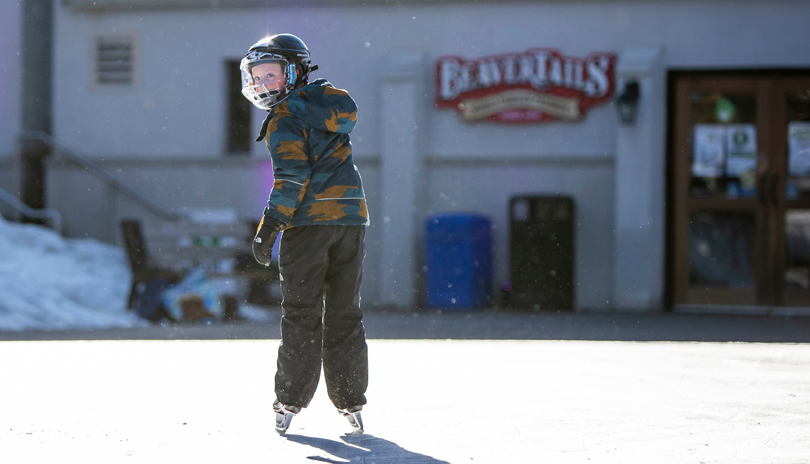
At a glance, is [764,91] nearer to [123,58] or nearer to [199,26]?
[199,26]

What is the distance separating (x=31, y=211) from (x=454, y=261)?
5.94 metres

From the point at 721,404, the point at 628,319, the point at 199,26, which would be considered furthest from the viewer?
the point at 199,26

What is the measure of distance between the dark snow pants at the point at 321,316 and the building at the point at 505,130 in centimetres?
825

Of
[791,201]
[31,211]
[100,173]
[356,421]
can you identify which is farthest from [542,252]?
[356,421]

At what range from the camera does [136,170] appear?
547 inches

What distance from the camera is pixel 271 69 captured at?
4457mm

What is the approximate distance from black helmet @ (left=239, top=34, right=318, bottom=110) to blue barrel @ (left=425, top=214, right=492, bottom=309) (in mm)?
7880

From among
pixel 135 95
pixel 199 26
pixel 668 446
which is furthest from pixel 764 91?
pixel 668 446

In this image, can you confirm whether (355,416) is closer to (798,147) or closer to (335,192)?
(335,192)

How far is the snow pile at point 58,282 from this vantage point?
398 inches

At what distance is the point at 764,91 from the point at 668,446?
9.18 m

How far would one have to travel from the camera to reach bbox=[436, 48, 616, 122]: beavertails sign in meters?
12.7

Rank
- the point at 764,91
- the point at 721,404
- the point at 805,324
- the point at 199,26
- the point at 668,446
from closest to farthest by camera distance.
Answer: the point at 668,446
the point at 721,404
the point at 805,324
the point at 764,91
the point at 199,26

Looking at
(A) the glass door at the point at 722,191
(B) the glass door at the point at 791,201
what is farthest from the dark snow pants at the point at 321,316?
(B) the glass door at the point at 791,201
